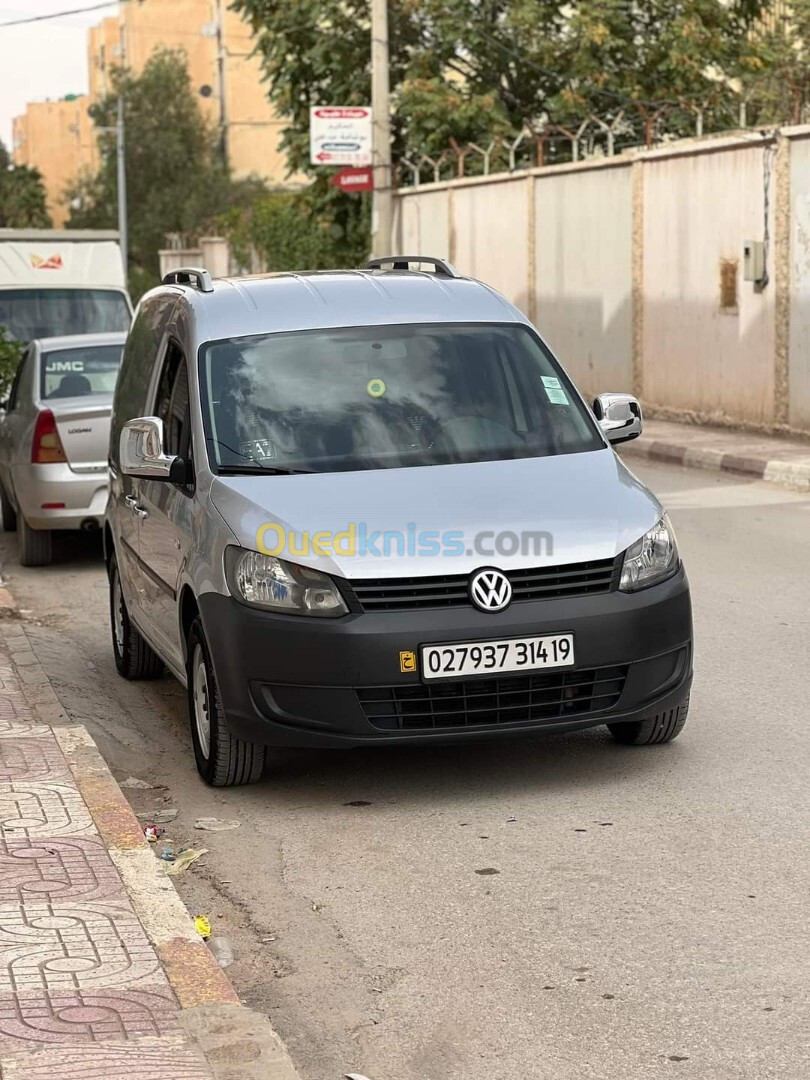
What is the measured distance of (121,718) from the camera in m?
7.89

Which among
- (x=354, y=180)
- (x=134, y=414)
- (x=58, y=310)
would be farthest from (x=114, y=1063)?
(x=354, y=180)

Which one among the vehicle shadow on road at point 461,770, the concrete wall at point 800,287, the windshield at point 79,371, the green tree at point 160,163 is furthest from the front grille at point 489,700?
the green tree at point 160,163

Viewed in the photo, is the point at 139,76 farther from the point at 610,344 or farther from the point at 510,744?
the point at 510,744

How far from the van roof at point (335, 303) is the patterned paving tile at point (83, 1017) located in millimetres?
3441

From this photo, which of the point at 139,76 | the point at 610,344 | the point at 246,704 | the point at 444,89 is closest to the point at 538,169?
the point at 610,344

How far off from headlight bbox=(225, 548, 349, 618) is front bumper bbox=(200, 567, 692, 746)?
0.13 ft

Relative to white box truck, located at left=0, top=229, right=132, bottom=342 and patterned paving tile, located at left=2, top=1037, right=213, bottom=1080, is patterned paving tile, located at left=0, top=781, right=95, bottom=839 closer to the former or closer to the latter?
patterned paving tile, located at left=2, top=1037, right=213, bottom=1080

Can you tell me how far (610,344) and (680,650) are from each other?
18.0 metres

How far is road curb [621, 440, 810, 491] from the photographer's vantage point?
16.0 meters

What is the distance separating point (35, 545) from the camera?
12.6 metres

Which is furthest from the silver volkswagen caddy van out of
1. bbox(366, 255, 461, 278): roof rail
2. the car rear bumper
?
Answer: the car rear bumper

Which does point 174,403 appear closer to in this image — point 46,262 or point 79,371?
point 79,371

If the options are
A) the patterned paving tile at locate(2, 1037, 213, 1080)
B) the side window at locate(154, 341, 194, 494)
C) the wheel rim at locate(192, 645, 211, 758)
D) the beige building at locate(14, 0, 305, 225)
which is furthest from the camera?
the beige building at locate(14, 0, 305, 225)

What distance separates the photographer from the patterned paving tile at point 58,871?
4984 millimetres
